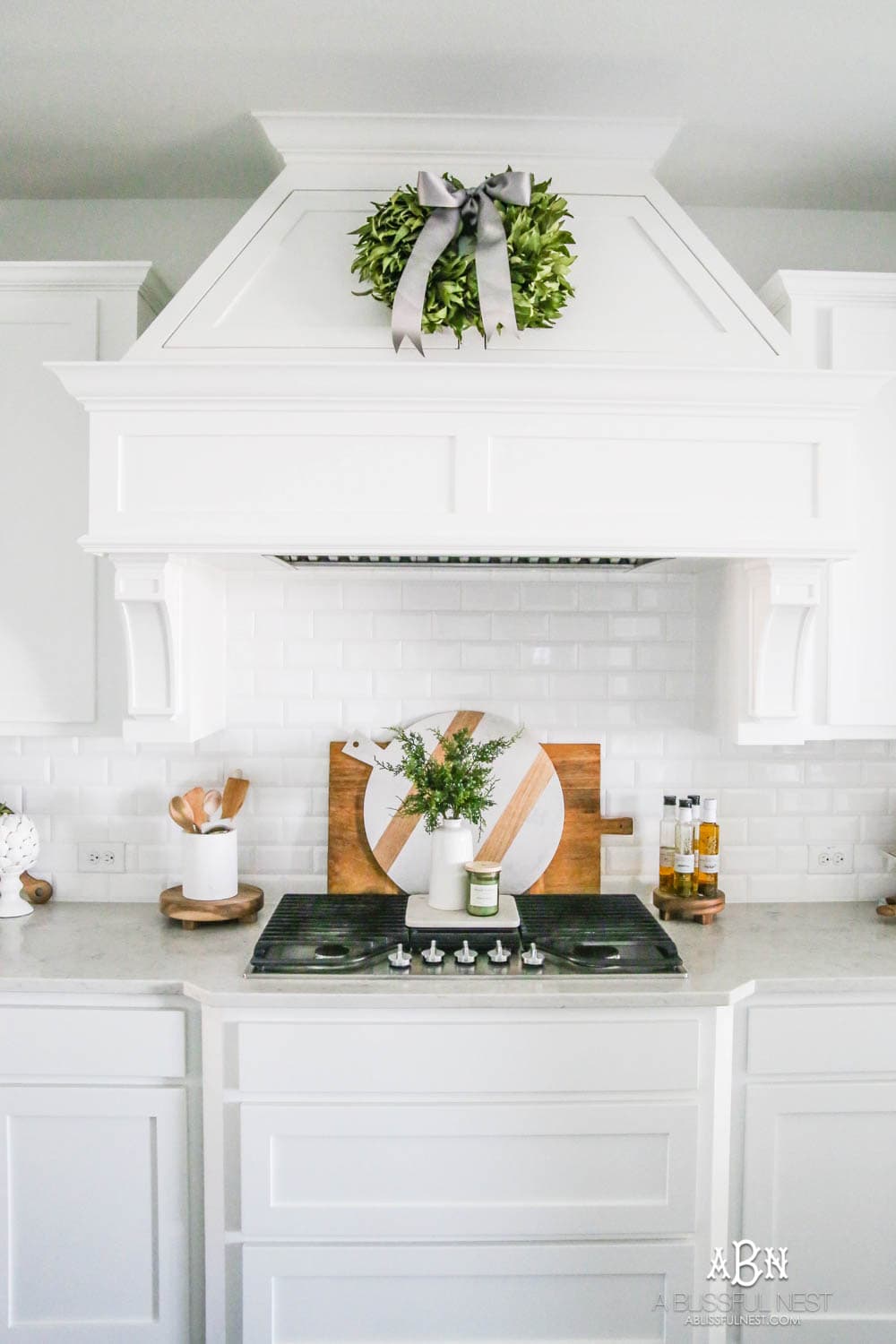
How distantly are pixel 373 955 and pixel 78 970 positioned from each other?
605 mm

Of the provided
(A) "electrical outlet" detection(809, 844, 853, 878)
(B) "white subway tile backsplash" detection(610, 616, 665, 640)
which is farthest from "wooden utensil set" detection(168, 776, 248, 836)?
(A) "electrical outlet" detection(809, 844, 853, 878)

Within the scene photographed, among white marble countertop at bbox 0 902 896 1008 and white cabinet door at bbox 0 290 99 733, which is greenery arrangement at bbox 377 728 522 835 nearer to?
white marble countertop at bbox 0 902 896 1008

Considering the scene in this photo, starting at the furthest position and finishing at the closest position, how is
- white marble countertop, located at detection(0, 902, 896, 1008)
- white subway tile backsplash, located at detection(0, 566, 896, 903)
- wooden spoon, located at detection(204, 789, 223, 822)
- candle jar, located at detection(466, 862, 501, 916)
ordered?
white subway tile backsplash, located at detection(0, 566, 896, 903) → wooden spoon, located at detection(204, 789, 223, 822) → candle jar, located at detection(466, 862, 501, 916) → white marble countertop, located at detection(0, 902, 896, 1008)

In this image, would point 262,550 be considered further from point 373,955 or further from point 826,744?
point 826,744

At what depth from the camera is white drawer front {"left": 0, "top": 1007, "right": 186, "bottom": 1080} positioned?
1.94 meters

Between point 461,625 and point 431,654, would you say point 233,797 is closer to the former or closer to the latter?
point 431,654

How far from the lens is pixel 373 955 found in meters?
1.99

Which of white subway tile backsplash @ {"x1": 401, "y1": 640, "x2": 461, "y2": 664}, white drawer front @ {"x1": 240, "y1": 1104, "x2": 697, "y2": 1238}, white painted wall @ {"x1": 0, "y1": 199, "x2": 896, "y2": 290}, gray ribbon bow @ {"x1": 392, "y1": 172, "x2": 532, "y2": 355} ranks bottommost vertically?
white drawer front @ {"x1": 240, "y1": 1104, "x2": 697, "y2": 1238}

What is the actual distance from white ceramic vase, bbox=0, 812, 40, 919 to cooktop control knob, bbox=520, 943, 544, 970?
1230 millimetres

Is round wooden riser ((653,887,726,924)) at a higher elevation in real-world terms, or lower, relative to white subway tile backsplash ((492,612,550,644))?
lower

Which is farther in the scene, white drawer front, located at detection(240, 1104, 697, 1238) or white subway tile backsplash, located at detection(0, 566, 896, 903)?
white subway tile backsplash, located at detection(0, 566, 896, 903)

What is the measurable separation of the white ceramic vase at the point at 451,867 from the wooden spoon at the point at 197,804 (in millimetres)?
588

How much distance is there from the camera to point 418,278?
1892 mm

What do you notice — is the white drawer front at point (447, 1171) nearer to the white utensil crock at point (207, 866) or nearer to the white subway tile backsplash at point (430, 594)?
the white utensil crock at point (207, 866)
